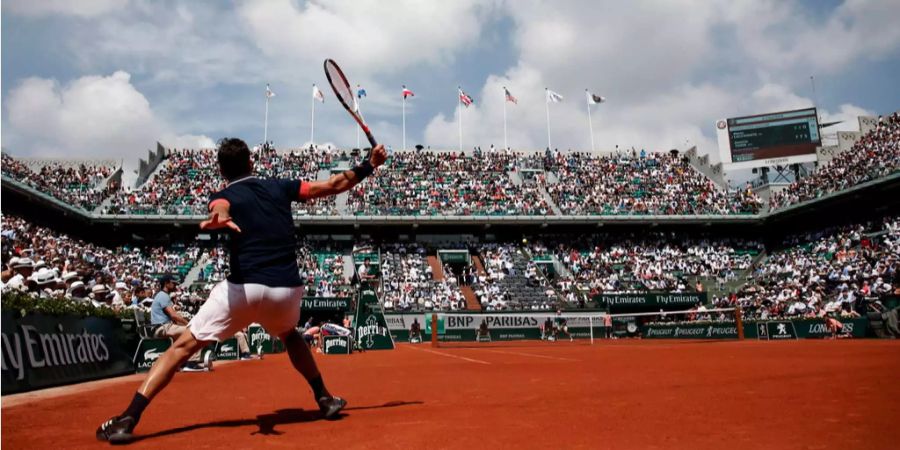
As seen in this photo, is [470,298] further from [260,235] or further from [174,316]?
[260,235]

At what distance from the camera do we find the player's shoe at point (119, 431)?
4.07 metres

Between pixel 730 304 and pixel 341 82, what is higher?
pixel 341 82

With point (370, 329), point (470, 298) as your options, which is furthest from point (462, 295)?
point (370, 329)

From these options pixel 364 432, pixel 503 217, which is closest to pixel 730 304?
pixel 503 217

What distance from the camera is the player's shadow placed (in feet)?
14.7

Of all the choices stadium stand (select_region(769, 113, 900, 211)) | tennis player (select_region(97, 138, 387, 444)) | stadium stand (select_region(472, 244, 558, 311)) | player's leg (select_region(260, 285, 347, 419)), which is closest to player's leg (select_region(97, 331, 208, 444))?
tennis player (select_region(97, 138, 387, 444))

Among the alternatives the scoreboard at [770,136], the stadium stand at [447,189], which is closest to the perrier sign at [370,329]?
the stadium stand at [447,189]

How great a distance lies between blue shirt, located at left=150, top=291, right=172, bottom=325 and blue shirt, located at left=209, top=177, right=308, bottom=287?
722cm

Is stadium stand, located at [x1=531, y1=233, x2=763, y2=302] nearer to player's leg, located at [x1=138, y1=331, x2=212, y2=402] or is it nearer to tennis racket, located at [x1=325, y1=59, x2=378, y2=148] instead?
tennis racket, located at [x1=325, y1=59, x2=378, y2=148]

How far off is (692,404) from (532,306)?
31200mm

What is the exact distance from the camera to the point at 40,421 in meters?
5.20

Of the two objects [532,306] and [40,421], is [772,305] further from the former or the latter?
[40,421]

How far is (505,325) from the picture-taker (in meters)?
30.9

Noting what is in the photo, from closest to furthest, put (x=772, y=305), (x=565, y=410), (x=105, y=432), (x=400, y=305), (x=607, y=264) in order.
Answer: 1. (x=105, y=432)
2. (x=565, y=410)
3. (x=772, y=305)
4. (x=400, y=305)
5. (x=607, y=264)
